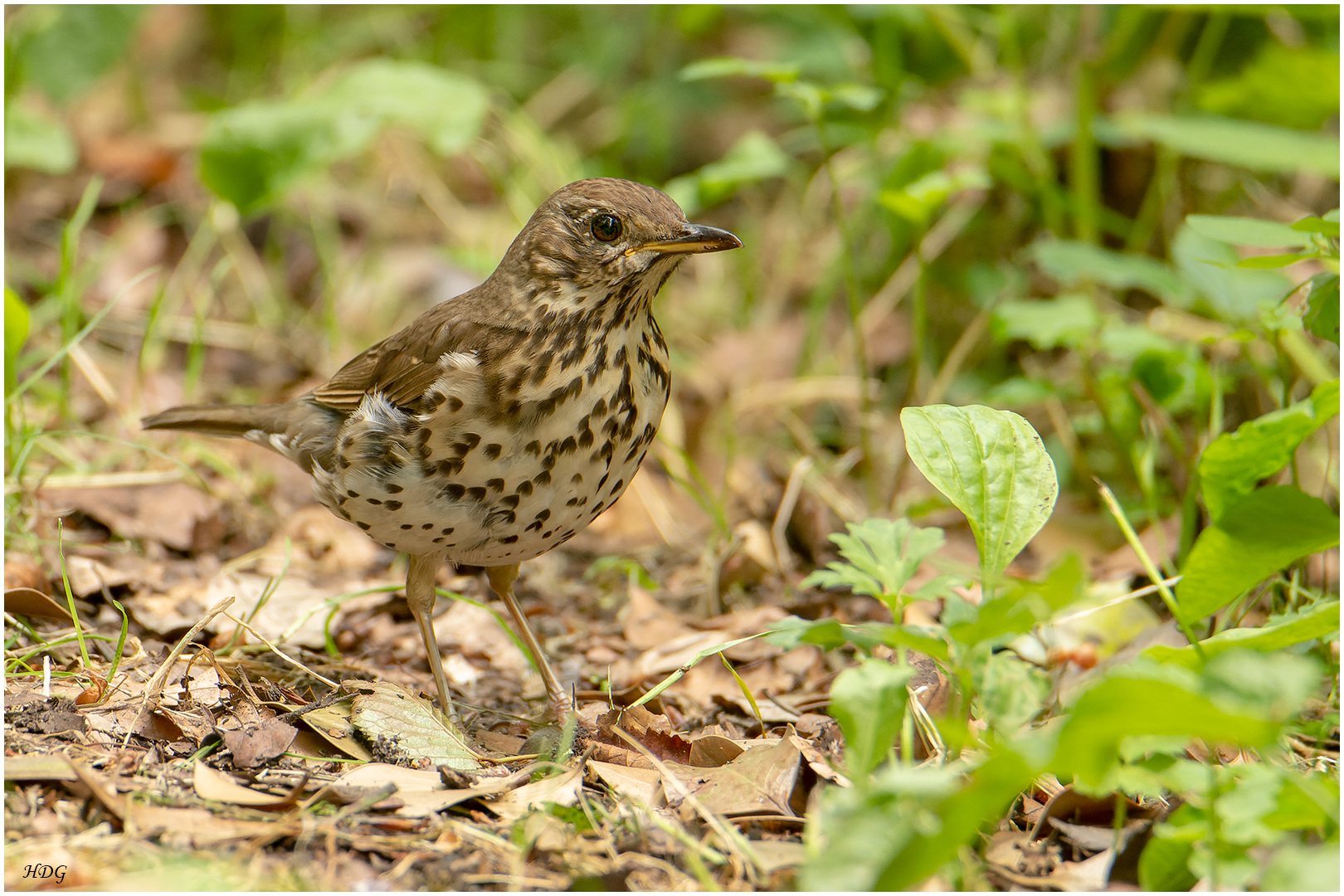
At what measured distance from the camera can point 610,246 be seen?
3.15 metres

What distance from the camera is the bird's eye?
3150 mm

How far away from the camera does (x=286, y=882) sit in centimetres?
206

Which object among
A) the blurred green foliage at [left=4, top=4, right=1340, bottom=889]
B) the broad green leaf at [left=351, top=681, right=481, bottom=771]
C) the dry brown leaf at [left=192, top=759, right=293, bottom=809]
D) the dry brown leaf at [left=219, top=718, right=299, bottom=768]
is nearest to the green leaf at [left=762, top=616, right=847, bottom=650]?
the blurred green foliage at [left=4, top=4, right=1340, bottom=889]

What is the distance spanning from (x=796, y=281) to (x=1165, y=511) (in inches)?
104

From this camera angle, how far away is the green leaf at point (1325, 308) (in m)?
2.82

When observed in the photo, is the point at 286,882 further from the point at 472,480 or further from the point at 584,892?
the point at 472,480

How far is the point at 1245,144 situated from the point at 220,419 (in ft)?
13.1

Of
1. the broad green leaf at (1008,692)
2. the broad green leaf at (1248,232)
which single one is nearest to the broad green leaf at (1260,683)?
the broad green leaf at (1008,692)

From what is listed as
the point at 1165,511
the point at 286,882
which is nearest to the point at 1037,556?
the point at 1165,511

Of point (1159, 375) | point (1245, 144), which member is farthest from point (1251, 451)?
point (1245, 144)

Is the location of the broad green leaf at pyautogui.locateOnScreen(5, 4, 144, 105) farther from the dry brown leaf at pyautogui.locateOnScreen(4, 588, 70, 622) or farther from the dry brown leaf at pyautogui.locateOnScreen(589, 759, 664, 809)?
the dry brown leaf at pyautogui.locateOnScreen(589, 759, 664, 809)

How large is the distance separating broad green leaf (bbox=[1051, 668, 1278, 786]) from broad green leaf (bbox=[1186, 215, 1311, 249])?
168cm

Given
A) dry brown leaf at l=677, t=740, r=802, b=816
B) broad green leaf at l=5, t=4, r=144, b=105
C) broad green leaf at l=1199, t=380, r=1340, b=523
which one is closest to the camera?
dry brown leaf at l=677, t=740, r=802, b=816

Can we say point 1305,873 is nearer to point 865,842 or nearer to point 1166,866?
point 1166,866
